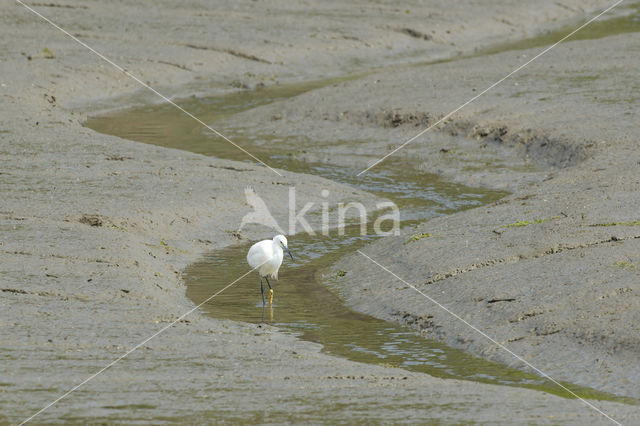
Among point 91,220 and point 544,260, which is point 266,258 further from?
point 91,220

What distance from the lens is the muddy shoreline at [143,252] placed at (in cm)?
642

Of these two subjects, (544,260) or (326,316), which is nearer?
(326,316)

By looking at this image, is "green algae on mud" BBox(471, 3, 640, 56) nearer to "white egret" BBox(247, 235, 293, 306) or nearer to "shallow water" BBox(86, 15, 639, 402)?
"shallow water" BBox(86, 15, 639, 402)

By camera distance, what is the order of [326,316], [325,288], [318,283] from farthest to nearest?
[318,283] < [325,288] < [326,316]

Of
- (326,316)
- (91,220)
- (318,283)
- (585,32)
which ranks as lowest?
(326,316)

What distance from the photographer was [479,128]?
50.1 feet

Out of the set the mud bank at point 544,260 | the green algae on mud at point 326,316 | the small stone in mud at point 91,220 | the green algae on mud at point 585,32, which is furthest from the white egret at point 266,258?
the green algae on mud at point 585,32

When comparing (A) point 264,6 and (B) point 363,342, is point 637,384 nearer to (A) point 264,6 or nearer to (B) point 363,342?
(B) point 363,342

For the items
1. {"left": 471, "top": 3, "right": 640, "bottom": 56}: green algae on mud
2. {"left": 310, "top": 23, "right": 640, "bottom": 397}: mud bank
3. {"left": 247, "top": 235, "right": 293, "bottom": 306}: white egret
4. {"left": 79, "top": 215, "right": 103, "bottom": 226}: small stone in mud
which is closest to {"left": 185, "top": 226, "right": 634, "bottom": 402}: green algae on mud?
{"left": 310, "top": 23, "right": 640, "bottom": 397}: mud bank

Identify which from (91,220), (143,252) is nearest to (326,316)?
(143,252)

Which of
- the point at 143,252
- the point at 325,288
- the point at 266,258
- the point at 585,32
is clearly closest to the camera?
the point at 266,258

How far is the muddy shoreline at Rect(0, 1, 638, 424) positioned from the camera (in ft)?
21.1

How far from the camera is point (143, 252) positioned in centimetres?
1011

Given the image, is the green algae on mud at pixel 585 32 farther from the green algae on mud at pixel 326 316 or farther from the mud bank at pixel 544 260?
the green algae on mud at pixel 326 316
